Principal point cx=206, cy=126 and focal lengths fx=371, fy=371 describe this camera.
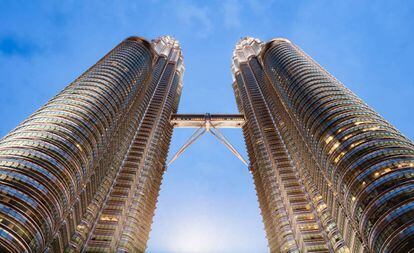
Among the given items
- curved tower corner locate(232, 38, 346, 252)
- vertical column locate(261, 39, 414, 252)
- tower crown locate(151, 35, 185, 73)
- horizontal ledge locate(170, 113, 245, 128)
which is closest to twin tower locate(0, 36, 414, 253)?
vertical column locate(261, 39, 414, 252)

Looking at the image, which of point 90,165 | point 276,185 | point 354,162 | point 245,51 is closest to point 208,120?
point 276,185

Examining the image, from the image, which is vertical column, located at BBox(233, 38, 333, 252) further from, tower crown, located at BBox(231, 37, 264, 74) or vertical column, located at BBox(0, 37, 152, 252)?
vertical column, located at BBox(0, 37, 152, 252)

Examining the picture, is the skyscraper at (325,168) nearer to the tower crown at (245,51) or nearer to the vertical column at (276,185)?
the vertical column at (276,185)

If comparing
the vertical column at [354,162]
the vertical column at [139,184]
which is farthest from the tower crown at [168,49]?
the vertical column at [354,162]

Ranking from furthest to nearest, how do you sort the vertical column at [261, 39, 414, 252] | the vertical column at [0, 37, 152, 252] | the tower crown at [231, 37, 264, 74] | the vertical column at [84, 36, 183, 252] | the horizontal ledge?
the tower crown at [231, 37, 264, 74] → the horizontal ledge → the vertical column at [84, 36, 183, 252] → the vertical column at [0, 37, 152, 252] → the vertical column at [261, 39, 414, 252]

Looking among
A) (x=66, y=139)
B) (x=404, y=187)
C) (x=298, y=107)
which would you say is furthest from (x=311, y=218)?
(x=66, y=139)

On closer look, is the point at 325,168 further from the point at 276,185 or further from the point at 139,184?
the point at 139,184
